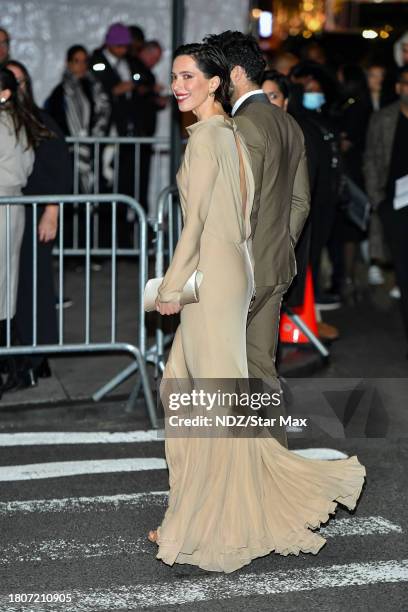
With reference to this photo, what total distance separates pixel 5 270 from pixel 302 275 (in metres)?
1.97

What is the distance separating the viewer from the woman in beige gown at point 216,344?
5.21 m

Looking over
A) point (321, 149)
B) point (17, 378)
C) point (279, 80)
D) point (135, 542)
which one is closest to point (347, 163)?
point (321, 149)

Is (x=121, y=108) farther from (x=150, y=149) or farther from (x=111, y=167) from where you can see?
(x=111, y=167)

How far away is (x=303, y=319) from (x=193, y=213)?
15.9ft

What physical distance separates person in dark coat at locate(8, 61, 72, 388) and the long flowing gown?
3.26 m

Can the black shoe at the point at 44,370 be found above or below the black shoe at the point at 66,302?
above

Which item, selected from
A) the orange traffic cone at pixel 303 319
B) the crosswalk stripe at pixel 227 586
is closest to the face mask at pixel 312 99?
the orange traffic cone at pixel 303 319

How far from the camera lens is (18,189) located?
8289 millimetres

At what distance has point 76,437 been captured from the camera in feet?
24.7

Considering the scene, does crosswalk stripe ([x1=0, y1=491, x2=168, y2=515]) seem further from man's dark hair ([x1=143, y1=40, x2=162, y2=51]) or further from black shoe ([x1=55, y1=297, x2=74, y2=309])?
man's dark hair ([x1=143, y1=40, x2=162, y2=51])

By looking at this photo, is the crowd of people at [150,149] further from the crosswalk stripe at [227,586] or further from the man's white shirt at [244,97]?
the crosswalk stripe at [227,586]

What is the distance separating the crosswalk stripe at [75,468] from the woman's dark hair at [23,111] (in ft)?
7.73

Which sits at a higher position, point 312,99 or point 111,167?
point 312,99

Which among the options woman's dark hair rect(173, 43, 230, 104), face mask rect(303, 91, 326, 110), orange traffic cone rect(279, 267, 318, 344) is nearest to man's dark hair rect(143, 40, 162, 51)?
face mask rect(303, 91, 326, 110)
